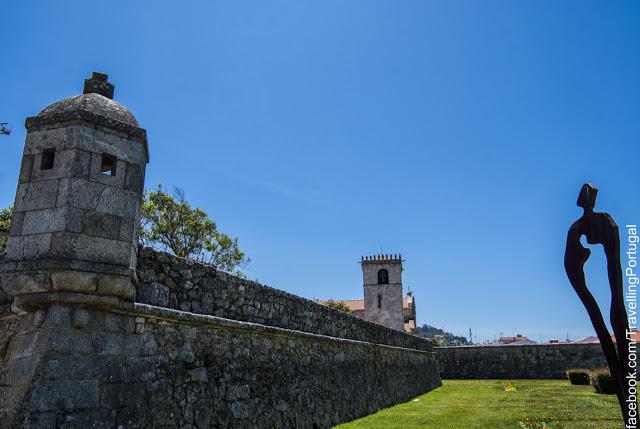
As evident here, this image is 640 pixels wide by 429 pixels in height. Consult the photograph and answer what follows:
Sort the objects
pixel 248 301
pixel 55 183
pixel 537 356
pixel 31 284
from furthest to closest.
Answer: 1. pixel 537 356
2. pixel 248 301
3. pixel 55 183
4. pixel 31 284

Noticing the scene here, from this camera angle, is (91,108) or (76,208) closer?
(76,208)

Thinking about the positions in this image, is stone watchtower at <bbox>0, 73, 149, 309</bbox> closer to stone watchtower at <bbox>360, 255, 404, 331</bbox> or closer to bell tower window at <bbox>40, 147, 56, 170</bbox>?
bell tower window at <bbox>40, 147, 56, 170</bbox>

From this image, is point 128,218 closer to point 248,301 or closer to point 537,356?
point 248,301

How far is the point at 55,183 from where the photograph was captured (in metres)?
5.01

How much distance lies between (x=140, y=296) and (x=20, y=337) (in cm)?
119

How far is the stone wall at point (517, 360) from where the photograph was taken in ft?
84.7

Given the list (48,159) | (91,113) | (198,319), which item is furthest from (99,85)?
(198,319)

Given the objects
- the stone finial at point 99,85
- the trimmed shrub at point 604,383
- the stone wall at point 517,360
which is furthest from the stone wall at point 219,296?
the stone wall at point 517,360

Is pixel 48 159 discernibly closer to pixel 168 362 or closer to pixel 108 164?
pixel 108 164

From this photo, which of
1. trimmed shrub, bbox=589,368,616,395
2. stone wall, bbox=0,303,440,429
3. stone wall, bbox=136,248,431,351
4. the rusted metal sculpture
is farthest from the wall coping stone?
trimmed shrub, bbox=589,368,616,395

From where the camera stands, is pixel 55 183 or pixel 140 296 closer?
pixel 55 183

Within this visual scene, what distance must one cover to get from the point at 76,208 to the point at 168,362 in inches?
80.3

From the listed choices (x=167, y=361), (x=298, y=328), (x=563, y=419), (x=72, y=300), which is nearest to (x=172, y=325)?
(x=167, y=361)

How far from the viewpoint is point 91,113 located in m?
5.22
